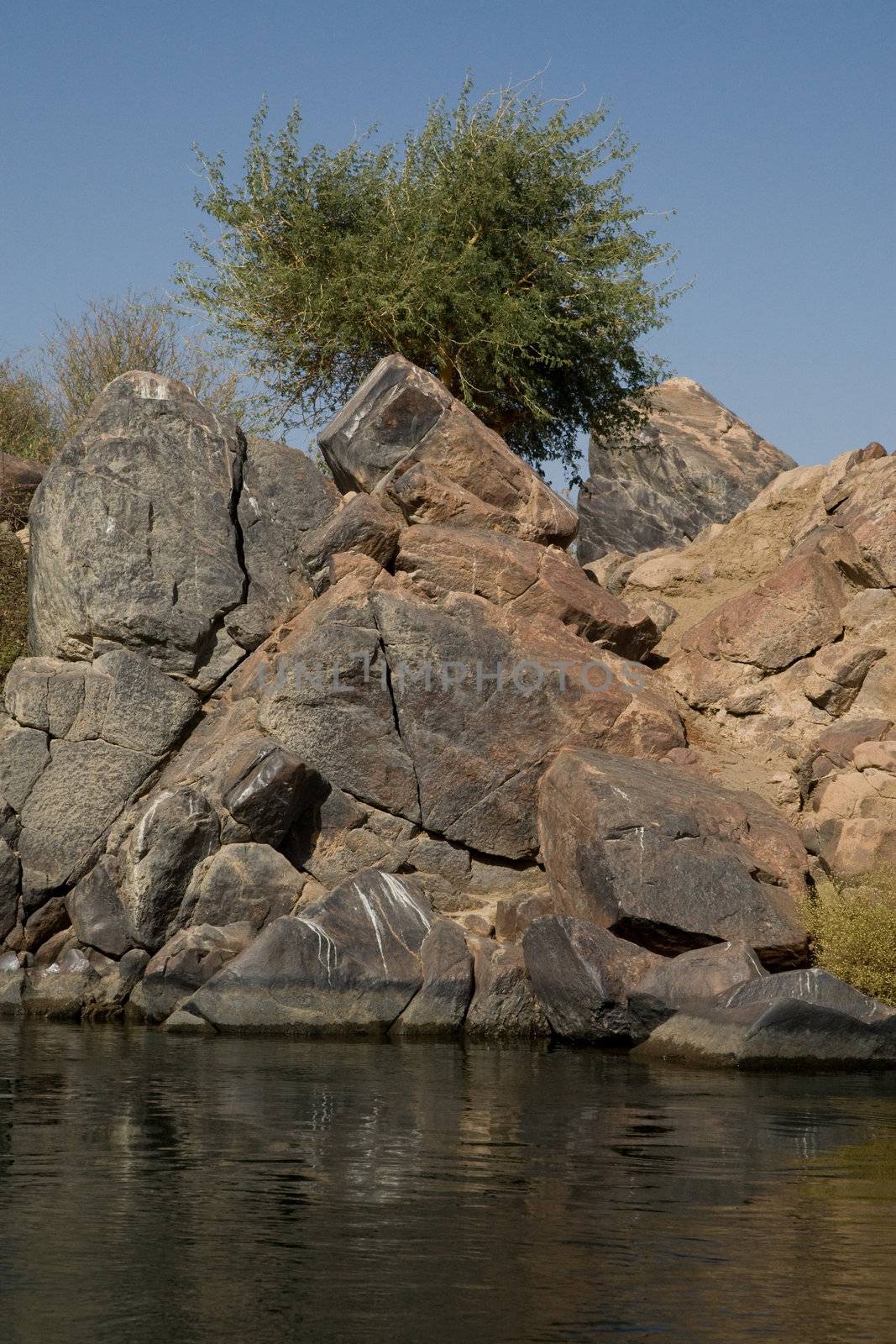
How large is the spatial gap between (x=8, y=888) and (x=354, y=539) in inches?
330

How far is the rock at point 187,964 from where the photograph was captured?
2070 cm

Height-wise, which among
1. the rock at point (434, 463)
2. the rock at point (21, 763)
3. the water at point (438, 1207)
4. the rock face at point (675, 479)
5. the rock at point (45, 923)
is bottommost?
the water at point (438, 1207)

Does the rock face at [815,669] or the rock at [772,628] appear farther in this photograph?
the rock at [772,628]

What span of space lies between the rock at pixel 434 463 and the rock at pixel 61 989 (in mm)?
9690

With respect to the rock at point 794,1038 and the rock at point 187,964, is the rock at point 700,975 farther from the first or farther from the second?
the rock at point 187,964

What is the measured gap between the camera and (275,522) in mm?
27141

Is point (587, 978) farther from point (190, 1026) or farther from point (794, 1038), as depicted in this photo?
point (190, 1026)

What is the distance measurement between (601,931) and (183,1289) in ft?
41.2

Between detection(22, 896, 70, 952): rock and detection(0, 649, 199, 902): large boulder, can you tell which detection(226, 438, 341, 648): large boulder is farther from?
detection(22, 896, 70, 952): rock

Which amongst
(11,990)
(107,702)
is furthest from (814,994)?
(107,702)

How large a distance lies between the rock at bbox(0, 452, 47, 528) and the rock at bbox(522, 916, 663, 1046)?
18.3 m

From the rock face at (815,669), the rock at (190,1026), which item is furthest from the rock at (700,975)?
the rock at (190,1026)

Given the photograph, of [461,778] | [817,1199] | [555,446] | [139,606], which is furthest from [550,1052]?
[555,446]

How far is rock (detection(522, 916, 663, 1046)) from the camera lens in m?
18.7
